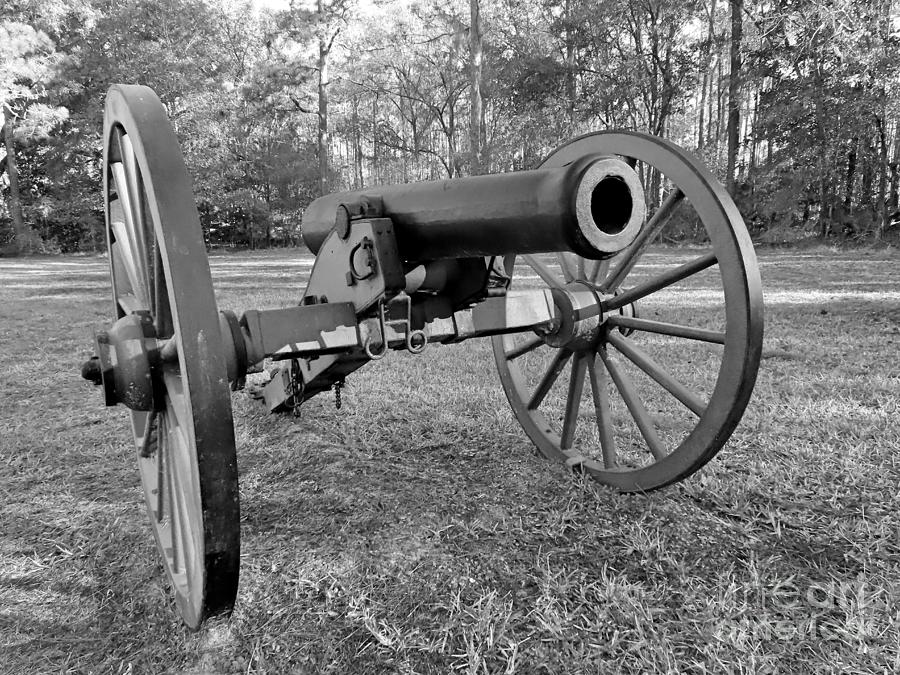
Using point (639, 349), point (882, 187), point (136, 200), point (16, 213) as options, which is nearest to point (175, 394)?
point (136, 200)

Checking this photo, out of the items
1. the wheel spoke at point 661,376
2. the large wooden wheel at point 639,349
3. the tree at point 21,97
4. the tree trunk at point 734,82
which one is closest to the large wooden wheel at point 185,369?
the large wooden wheel at point 639,349

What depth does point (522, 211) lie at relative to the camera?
4.95ft

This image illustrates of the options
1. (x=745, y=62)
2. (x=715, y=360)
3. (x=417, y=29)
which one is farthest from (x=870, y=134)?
(x=417, y=29)

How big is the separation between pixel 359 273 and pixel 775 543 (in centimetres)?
168

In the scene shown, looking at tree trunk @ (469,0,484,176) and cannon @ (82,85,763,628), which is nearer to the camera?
cannon @ (82,85,763,628)

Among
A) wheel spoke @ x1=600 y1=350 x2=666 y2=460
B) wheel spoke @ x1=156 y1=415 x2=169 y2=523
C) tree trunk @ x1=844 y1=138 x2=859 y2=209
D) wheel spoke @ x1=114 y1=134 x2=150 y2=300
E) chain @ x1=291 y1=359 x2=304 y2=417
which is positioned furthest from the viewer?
tree trunk @ x1=844 y1=138 x2=859 y2=209

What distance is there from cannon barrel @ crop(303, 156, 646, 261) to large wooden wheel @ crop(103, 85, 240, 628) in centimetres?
62

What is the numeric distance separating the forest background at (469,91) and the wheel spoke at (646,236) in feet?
46.1

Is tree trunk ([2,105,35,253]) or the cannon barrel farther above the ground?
tree trunk ([2,105,35,253])

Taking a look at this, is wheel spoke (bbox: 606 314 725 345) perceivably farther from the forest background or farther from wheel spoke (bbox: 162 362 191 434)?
the forest background

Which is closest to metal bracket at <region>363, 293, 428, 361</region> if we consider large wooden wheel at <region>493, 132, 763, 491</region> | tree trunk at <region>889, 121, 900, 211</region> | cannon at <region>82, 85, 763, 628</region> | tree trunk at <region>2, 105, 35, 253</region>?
cannon at <region>82, 85, 763, 628</region>

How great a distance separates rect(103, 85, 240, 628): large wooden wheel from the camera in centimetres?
121

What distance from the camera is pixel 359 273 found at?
186cm

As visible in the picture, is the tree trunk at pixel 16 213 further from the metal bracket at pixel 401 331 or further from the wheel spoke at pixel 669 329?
the wheel spoke at pixel 669 329
